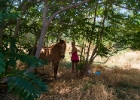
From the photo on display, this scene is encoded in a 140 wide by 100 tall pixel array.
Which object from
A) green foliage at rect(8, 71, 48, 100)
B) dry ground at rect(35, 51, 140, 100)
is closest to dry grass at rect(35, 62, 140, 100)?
dry ground at rect(35, 51, 140, 100)

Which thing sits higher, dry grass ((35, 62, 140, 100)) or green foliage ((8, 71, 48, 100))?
green foliage ((8, 71, 48, 100))

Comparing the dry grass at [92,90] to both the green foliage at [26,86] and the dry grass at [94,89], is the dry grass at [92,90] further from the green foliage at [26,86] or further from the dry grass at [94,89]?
the green foliage at [26,86]

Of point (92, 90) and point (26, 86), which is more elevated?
point (26, 86)

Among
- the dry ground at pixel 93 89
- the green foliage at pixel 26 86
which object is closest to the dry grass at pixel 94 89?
the dry ground at pixel 93 89

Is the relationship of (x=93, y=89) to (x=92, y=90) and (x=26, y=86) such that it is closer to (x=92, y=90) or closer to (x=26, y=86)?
(x=92, y=90)

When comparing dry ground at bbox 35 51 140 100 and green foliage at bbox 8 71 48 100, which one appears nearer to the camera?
green foliage at bbox 8 71 48 100

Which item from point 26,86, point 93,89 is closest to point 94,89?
point 93,89

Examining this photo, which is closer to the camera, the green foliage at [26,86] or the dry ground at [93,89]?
the green foliage at [26,86]

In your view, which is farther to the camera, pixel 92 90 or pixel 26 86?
pixel 92 90

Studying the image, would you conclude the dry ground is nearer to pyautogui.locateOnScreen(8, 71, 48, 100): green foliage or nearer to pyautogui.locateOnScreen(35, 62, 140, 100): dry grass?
pyautogui.locateOnScreen(35, 62, 140, 100): dry grass

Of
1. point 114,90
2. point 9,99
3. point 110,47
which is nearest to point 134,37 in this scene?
point 110,47

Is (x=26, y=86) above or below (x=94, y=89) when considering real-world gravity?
above

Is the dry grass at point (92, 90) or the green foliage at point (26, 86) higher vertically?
the green foliage at point (26, 86)

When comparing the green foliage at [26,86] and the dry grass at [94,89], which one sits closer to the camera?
the green foliage at [26,86]
